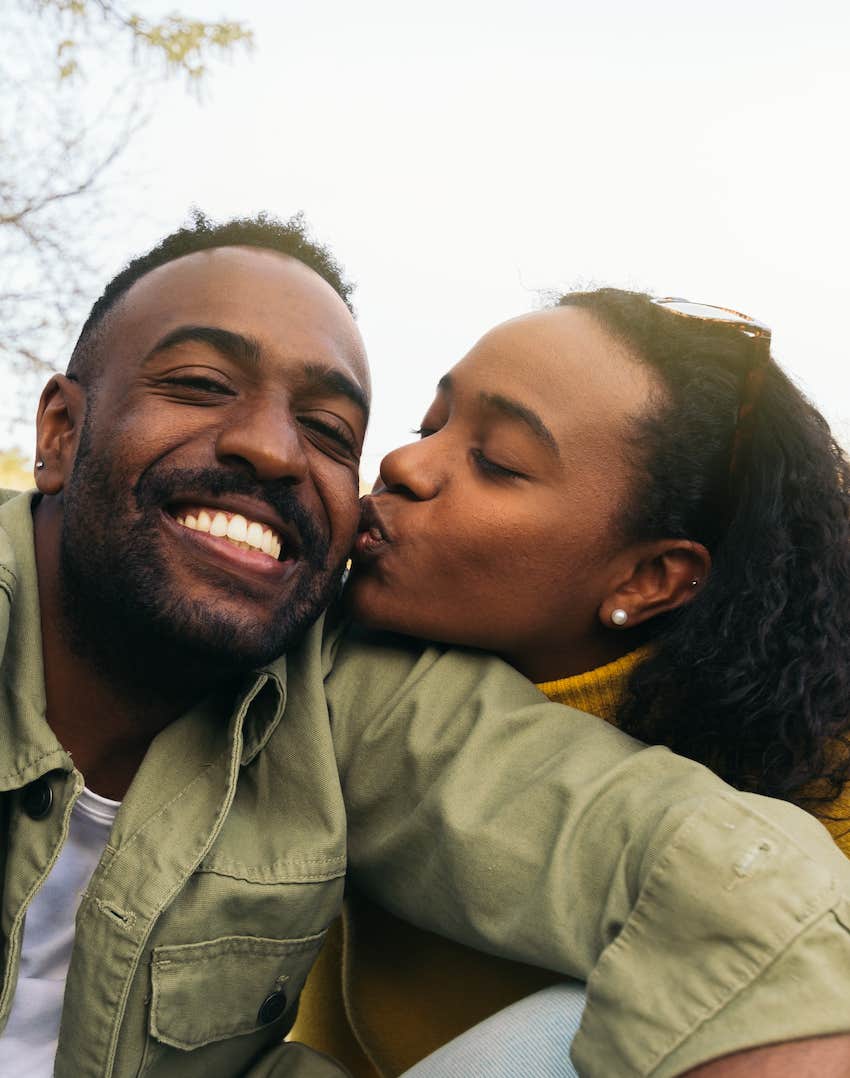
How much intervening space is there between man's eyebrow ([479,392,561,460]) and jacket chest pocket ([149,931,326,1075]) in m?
1.05

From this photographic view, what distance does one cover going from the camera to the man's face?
1.74 m

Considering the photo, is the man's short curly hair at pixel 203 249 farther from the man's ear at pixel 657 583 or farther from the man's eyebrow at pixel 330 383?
the man's ear at pixel 657 583

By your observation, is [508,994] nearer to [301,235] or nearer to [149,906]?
[149,906]

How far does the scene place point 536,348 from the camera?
212cm

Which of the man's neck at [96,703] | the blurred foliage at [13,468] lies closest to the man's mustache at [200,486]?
the man's neck at [96,703]

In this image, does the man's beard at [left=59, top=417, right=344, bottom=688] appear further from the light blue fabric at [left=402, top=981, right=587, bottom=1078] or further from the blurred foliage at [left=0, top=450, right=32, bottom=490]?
the blurred foliage at [left=0, top=450, right=32, bottom=490]

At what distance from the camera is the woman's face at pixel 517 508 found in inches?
78.8

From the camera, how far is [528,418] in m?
2.04

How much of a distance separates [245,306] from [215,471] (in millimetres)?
387

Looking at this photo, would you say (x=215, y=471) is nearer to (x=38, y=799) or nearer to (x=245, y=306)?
(x=245, y=306)

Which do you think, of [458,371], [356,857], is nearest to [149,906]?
[356,857]

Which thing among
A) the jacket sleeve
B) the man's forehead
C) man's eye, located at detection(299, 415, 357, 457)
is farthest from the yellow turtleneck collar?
the man's forehead

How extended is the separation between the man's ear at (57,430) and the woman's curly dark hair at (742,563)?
115cm

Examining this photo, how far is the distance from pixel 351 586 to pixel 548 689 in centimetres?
46
